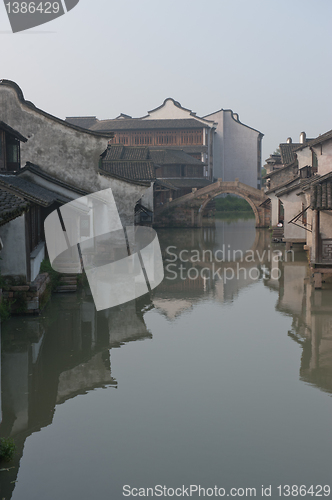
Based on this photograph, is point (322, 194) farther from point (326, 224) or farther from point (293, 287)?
point (293, 287)

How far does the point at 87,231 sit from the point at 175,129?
38.2m

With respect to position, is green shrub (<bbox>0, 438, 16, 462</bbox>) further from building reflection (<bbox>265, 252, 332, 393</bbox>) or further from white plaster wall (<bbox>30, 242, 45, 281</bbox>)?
white plaster wall (<bbox>30, 242, 45, 281</bbox>)

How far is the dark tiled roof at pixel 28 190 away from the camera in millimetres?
12042

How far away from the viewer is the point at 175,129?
60531mm

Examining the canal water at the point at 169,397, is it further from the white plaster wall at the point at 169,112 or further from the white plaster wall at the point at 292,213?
the white plaster wall at the point at 169,112

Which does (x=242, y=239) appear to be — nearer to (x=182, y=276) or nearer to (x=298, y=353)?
(x=182, y=276)

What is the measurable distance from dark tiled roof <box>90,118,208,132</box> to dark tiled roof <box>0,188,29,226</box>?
51.2 m

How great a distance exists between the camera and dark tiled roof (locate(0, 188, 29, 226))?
8.23 meters

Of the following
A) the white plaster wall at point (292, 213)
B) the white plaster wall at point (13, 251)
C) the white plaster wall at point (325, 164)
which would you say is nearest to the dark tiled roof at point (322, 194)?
the white plaster wall at point (325, 164)

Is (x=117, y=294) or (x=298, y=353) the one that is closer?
(x=298, y=353)

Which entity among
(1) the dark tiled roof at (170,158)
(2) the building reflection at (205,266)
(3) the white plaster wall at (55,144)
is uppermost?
(1) the dark tiled roof at (170,158)

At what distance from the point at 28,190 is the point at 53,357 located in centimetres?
617

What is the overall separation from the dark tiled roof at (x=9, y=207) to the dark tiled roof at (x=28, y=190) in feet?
5.56

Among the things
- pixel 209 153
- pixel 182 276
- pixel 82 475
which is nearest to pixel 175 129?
pixel 209 153
